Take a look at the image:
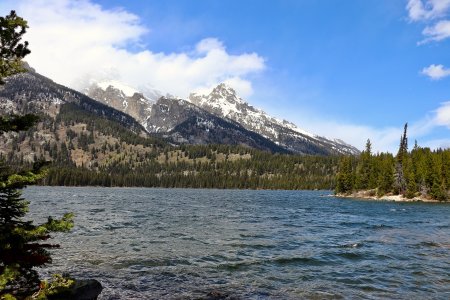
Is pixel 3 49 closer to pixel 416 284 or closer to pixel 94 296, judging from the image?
pixel 94 296

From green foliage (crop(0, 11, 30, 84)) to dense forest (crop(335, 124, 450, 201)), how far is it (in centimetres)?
16239

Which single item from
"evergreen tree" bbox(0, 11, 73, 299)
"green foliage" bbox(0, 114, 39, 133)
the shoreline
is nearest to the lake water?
"evergreen tree" bbox(0, 11, 73, 299)

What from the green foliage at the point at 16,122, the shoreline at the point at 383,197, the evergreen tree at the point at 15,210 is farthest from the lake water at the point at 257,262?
the shoreline at the point at 383,197

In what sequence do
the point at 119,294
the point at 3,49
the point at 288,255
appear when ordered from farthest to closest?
the point at 288,255 → the point at 119,294 → the point at 3,49

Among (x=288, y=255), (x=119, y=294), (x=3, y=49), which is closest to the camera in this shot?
(x=3, y=49)

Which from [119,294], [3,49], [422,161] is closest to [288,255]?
[119,294]

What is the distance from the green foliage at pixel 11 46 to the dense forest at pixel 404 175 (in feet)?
533

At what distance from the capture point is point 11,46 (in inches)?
605

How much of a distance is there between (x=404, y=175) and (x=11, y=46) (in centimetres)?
17359

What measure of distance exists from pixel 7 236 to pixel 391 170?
176m

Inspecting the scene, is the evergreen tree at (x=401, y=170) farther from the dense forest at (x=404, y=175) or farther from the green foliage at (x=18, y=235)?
the green foliage at (x=18, y=235)

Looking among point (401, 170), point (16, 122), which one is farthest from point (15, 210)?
point (401, 170)

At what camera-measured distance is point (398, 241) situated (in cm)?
4856

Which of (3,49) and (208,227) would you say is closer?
(3,49)
